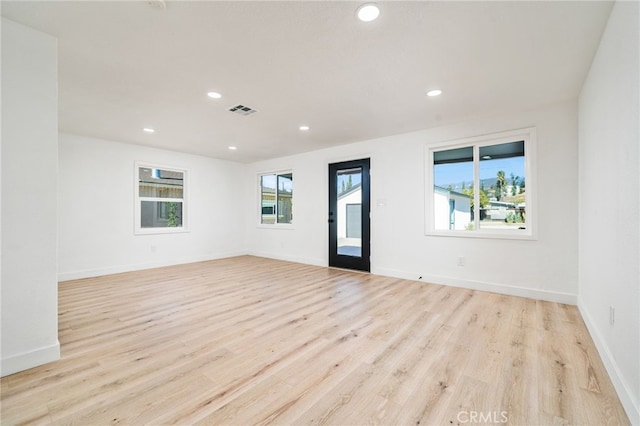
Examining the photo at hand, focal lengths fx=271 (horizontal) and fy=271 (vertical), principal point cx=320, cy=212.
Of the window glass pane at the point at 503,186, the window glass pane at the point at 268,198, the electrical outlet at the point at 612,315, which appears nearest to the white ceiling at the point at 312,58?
the window glass pane at the point at 503,186

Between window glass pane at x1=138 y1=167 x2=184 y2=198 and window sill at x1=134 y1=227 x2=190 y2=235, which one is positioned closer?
window sill at x1=134 y1=227 x2=190 y2=235

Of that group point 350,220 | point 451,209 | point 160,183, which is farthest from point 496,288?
point 160,183

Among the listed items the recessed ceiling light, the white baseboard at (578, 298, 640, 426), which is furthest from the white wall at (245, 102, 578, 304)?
the recessed ceiling light

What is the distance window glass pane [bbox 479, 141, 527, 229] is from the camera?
12.1ft

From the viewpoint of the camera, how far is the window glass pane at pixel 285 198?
21.4ft

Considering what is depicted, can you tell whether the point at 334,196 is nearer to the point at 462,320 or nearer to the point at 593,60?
the point at 462,320

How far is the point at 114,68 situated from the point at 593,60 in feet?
14.2

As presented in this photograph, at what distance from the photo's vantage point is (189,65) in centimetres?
248

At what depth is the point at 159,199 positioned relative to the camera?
5.85m

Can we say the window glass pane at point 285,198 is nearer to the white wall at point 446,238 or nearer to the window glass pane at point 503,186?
the white wall at point 446,238

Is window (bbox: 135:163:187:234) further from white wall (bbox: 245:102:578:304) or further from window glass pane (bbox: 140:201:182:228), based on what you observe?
white wall (bbox: 245:102:578:304)

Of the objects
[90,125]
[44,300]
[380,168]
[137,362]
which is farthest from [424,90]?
[90,125]

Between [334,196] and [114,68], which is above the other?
[114,68]

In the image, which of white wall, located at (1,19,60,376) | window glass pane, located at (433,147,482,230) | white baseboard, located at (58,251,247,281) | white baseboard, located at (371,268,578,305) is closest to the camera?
white wall, located at (1,19,60,376)
